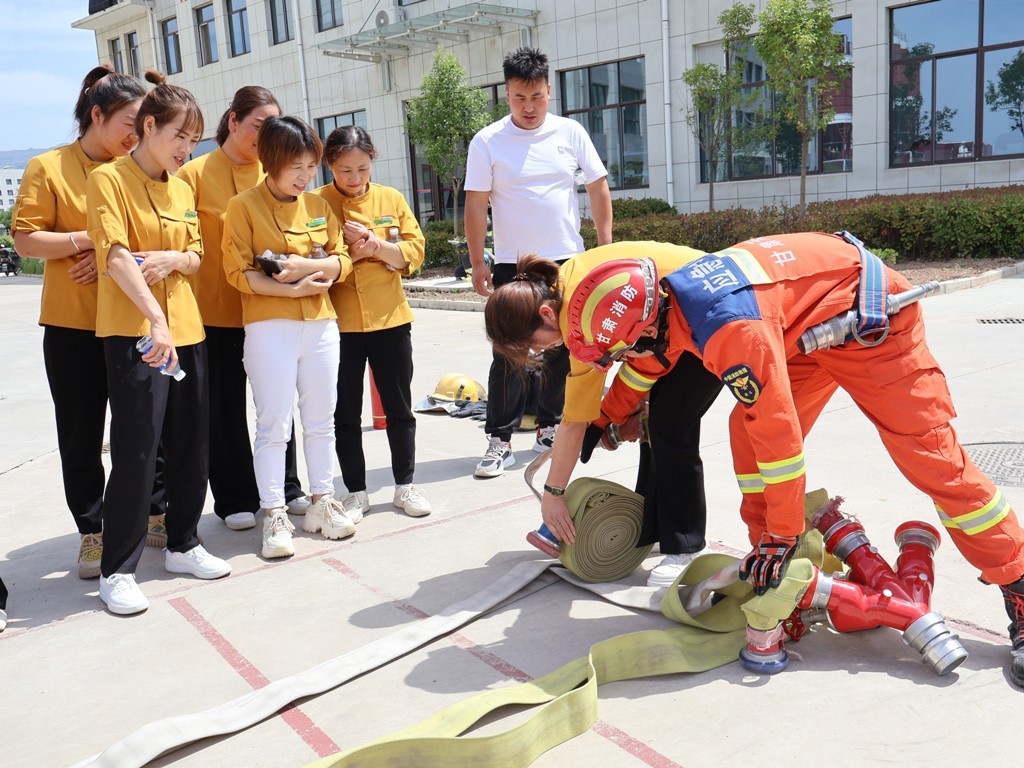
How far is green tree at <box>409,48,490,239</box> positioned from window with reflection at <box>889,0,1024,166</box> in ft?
27.3

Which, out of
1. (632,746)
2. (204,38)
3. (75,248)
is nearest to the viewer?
(632,746)

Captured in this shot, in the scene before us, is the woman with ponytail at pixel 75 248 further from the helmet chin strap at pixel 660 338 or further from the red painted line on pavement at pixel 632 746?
the red painted line on pavement at pixel 632 746

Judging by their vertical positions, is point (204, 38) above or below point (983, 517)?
above

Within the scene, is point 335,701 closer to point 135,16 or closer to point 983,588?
point 983,588

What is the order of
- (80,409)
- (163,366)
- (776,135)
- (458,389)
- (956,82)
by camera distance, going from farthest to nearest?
(776,135)
(956,82)
(458,389)
(80,409)
(163,366)

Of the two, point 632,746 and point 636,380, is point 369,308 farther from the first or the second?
point 632,746

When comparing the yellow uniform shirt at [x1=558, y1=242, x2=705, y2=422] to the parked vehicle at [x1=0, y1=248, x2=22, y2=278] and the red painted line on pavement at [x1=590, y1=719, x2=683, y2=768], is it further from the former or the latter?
the parked vehicle at [x1=0, y1=248, x2=22, y2=278]

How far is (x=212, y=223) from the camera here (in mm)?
4203

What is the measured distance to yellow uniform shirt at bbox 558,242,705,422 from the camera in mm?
3113

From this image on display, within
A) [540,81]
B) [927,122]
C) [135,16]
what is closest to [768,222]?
[927,122]

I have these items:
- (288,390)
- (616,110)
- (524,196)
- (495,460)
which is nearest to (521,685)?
(288,390)

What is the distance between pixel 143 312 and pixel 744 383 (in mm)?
2176

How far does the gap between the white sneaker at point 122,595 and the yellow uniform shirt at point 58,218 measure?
100cm

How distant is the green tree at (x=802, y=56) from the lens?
14711mm
